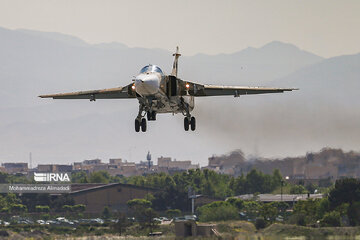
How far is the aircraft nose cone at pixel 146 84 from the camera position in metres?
60.8

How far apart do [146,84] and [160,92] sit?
336 cm

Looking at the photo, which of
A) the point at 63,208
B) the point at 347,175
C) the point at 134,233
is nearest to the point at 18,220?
the point at 63,208

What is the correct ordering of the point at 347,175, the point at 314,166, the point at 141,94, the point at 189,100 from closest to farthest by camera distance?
the point at 141,94 → the point at 189,100 → the point at 347,175 → the point at 314,166

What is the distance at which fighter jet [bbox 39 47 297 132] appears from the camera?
202 feet

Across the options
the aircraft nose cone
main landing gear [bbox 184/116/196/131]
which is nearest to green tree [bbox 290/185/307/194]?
main landing gear [bbox 184/116/196/131]

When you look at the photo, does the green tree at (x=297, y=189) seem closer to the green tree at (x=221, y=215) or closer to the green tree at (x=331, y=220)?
the green tree at (x=221, y=215)

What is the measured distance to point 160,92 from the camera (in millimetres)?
64000

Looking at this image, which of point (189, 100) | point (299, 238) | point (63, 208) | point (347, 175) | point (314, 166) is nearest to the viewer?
point (189, 100)

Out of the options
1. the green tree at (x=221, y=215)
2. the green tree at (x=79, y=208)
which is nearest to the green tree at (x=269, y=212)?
the green tree at (x=221, y=215)

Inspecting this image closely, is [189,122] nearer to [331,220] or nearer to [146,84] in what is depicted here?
[146,84]

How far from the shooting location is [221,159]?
165m

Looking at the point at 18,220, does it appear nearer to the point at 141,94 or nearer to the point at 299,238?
the point at 299,238

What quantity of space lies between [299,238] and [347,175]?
33278mm

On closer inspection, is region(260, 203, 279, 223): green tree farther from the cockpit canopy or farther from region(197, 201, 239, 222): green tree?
the cockpit canopy
